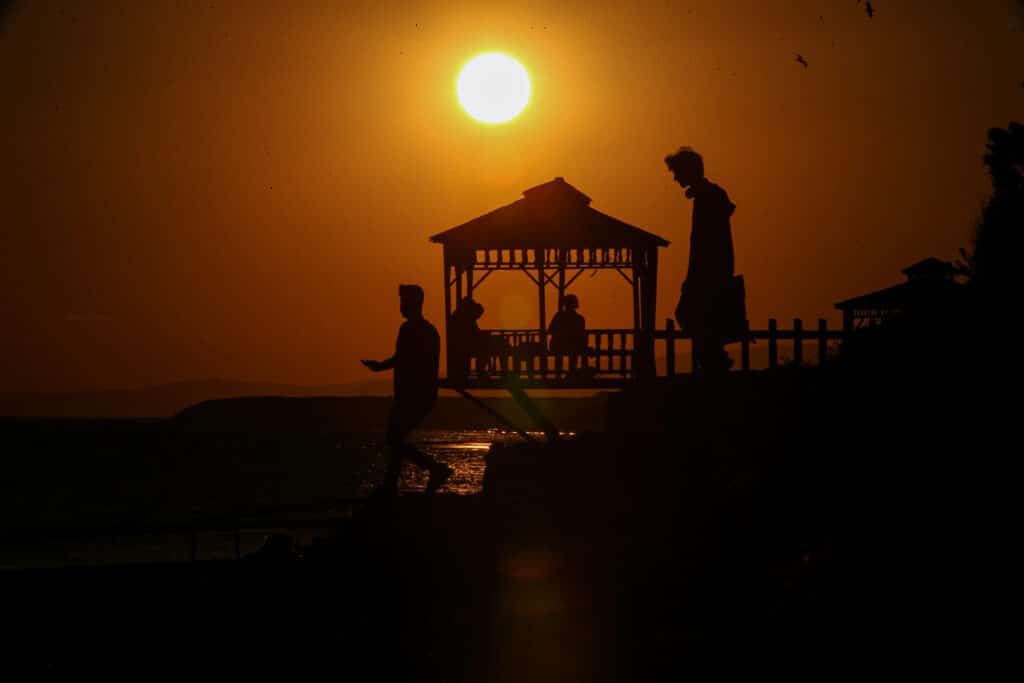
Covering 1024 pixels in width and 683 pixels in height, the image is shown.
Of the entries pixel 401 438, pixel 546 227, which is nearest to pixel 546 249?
pixel 546 227

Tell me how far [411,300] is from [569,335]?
40.4 feet

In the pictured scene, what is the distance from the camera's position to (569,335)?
89.2ft

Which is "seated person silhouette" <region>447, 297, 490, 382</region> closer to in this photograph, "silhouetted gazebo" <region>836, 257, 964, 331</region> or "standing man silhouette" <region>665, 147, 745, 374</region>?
"silhouetted gazebo" <region>836, 257, 964, 331</region>

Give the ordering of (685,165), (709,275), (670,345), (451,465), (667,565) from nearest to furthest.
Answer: (667,565) < (685,165) < (709,275) < (670,345) < (451,465)

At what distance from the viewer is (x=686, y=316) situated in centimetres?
1342

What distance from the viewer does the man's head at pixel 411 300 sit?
15.0 m

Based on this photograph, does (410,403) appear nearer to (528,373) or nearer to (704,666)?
(704,666)

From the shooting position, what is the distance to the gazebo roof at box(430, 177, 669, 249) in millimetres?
27891

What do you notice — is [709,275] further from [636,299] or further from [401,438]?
[636,299]

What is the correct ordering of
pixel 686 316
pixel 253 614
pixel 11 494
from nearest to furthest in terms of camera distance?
1. pixel 686 316
2. pixel 253 614
3. pixel 11 494

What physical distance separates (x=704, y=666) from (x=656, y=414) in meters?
4.92

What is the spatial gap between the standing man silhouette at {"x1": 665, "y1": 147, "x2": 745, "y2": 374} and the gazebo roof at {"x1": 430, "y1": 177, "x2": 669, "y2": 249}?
568 inches

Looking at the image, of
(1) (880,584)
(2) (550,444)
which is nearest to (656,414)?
(2) (550,444)

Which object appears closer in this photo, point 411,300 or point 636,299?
point 411,300
